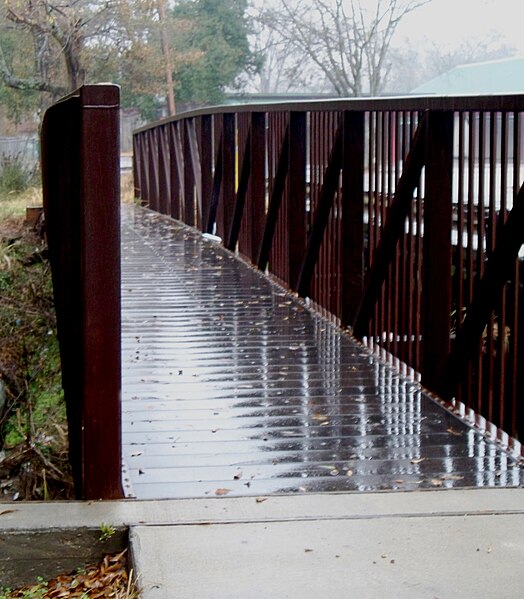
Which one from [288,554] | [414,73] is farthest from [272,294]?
[414,73]

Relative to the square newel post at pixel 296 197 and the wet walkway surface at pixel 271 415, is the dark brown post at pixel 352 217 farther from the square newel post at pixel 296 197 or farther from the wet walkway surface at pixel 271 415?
the square newel post at pixel 296 197

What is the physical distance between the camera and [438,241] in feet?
18.2

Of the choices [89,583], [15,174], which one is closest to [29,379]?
[89,583]

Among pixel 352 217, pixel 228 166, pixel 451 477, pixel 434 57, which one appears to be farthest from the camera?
pixel 434 57

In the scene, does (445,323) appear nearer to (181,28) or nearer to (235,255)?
(235,255)

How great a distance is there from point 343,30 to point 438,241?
130 feet

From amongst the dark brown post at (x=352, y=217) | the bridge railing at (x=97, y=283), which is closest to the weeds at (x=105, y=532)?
the bridge railing at (x=97, y=283)

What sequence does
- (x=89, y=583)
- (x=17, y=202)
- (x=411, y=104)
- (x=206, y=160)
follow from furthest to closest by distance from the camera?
1. (x=17, y=202)
2. (x=206, y=160)
3. (x=411, y=104)
4. (x=89, y=583)

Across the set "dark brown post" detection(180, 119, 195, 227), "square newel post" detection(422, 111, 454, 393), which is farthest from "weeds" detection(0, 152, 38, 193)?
"square newel post" detection(422, 111, 454, 393)

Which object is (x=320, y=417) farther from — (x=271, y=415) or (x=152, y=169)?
(x=152, y=169)

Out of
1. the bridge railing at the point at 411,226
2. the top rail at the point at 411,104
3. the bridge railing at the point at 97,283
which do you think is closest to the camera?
the bridge railing at the point at 97,283

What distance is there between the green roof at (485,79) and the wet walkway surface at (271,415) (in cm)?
2901

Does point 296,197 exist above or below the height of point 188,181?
below

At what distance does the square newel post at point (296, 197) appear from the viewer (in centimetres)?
869
